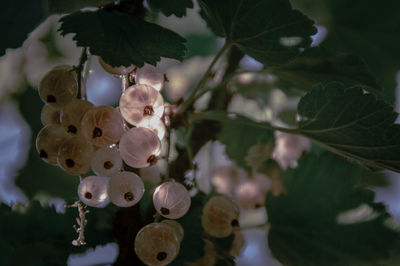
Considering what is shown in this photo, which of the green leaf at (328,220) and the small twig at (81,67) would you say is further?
the green leaf at (328,220)

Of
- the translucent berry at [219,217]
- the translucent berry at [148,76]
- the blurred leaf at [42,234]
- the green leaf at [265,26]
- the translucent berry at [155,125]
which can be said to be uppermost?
the green leaf at [265,26]

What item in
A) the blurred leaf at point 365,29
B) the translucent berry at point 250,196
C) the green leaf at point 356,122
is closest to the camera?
the green leaf at point 356,122

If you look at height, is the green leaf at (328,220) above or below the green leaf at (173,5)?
below

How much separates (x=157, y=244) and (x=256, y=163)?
603 mm

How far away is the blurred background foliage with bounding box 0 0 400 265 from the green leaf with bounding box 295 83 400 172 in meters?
0.16

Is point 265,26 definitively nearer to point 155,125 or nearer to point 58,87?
point 155,125

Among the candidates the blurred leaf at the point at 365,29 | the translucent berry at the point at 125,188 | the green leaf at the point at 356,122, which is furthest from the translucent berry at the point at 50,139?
the blurred leaf at the point at 365,29

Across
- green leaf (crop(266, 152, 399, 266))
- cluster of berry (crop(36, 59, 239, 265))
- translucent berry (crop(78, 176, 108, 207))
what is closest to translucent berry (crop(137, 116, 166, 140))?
cluster of berry (crop(36, 59, 239, 265))

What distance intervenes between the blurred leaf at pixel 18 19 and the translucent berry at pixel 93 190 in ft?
0.80

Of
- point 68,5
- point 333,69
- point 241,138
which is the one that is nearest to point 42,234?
point 68,5

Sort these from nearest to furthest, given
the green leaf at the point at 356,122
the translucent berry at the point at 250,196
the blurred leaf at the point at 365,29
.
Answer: the green leaf at the point at 356,122 → the translucent berry at the point at 250,196 → the blurred leaf at the point at 365,29

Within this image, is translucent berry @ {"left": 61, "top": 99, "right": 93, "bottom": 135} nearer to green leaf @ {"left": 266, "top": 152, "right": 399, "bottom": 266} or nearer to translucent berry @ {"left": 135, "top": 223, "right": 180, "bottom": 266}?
translucent berry @ {"left": 135, "top": 223, "right": 180, "bottom": 266}

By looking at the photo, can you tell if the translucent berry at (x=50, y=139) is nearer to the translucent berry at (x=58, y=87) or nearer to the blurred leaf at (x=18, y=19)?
the translucent berry at (x=58, y=87)

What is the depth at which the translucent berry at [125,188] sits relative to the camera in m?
0.63
